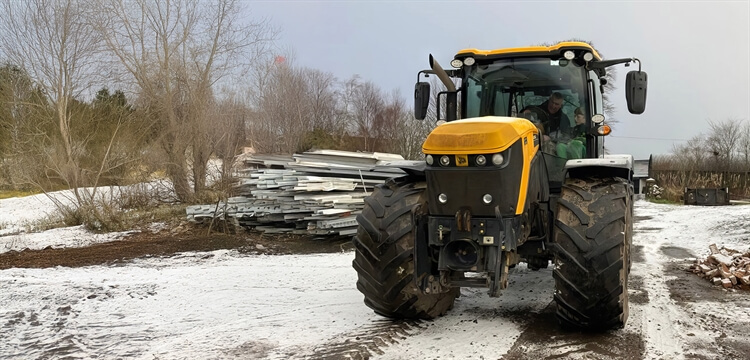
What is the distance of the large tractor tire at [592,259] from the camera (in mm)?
4359

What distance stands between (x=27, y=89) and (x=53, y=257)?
683cm

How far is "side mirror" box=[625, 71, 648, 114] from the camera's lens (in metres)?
5.79

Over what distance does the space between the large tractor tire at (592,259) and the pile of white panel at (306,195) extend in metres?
6.62

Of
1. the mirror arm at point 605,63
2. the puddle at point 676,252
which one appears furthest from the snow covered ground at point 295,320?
the mirror arm at point 605,63

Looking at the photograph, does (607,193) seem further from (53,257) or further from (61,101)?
(61,101)

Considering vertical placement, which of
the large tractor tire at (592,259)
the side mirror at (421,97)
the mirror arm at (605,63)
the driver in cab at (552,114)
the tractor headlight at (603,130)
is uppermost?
the mirror arm at (605,63)

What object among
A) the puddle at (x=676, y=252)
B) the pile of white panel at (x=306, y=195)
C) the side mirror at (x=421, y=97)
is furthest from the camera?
the pile of white panel at (x=306, y=195)

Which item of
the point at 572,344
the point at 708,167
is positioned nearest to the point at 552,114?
the point at 572,344

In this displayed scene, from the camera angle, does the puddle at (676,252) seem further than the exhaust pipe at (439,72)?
Yes

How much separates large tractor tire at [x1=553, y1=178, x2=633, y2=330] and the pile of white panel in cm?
A: 662

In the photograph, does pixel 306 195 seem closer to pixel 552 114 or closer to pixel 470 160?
pixel 552 114

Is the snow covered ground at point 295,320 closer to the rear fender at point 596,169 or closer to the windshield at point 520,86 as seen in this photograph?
the rear fender at point 596,169

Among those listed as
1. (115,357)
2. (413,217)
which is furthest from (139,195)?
(413,217)

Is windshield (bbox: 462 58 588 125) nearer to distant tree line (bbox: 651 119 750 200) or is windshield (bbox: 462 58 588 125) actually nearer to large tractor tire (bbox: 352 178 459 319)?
large tractor tire (bbox: 352 178 459 319)
